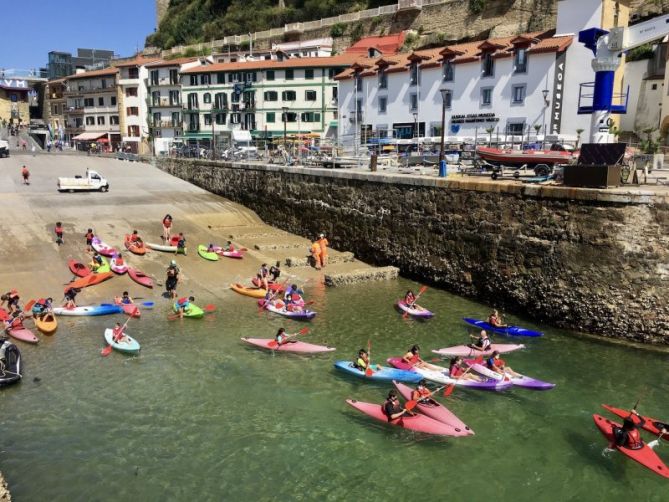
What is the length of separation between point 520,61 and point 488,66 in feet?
8.73

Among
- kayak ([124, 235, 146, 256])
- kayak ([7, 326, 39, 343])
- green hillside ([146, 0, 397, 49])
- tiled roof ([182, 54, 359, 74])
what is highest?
green hillside ([146, 0, 397, 49])

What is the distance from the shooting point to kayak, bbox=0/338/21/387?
42.3ft

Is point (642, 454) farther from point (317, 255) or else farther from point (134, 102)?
point (134, 102)

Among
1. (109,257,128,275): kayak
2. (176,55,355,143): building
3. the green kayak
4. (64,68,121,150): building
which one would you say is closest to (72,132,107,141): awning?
(64,68,121,150): building

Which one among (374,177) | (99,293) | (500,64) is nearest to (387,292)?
(374,177)

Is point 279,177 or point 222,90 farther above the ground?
point 222,90

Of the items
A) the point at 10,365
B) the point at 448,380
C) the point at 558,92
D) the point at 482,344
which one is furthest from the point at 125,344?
the point at 558,92

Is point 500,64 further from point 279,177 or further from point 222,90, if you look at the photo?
point 222,90

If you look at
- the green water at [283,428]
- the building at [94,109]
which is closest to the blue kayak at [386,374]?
the green water at [283,428]

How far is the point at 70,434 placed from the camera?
11117 mm

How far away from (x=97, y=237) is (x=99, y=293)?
5669 millimetres

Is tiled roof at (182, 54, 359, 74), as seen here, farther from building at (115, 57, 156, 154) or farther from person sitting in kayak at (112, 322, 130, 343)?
person sitting in kayak at (112, 322, 130, 343)

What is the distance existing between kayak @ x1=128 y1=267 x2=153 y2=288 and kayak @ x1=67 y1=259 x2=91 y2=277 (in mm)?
1604

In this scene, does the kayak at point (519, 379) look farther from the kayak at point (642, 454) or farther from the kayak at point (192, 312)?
the kayak at point (192, 312)
